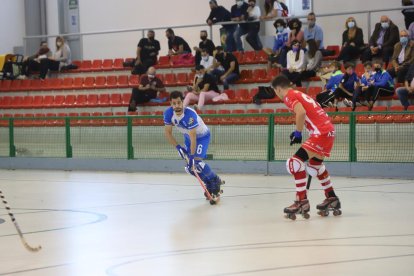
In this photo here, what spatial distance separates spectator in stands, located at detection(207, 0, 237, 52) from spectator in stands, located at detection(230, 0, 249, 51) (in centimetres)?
15

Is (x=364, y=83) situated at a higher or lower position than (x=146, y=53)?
lower

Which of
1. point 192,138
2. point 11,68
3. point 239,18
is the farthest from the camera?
point 11,68

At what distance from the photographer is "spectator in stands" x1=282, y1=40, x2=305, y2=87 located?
58.6ft

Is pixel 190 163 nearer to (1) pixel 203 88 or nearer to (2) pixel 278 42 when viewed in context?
(1) pixel 203 88

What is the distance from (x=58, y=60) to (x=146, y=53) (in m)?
3.63

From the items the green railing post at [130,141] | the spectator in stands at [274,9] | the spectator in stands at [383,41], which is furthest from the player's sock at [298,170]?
the spectator in stands at [274,9]

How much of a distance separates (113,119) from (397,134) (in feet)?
20.7

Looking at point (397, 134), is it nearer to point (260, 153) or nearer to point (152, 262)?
point (260, 153)

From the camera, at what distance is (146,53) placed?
70.2 ft

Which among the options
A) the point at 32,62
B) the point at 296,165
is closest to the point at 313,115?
the point at 296,165

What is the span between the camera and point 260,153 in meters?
14.9

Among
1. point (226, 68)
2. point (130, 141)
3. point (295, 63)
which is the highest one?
point (295, 63)

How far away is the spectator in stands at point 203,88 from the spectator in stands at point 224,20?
6.33 feet

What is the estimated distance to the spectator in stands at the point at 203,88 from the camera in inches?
731
